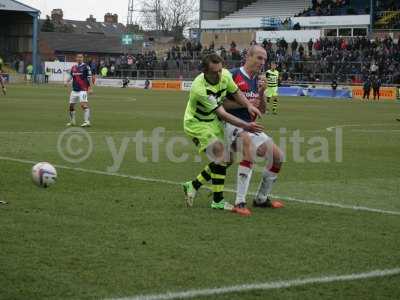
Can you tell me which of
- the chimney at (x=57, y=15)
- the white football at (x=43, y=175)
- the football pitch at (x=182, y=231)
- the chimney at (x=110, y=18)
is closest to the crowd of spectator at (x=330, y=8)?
the football pitch at (x=182, y=231)

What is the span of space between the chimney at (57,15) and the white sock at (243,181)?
5466 inches

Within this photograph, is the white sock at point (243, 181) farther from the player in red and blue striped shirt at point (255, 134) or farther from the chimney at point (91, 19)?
the chimney at point (91, 19)

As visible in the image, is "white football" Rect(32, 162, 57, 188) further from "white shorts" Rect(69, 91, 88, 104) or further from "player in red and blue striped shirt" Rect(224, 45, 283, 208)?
"white shorts" Rect(69, 91, 88, 104)

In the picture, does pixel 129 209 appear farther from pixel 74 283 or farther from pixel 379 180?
pixel 379 180

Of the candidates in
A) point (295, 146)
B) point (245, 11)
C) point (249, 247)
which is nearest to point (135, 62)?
point (245, 11)

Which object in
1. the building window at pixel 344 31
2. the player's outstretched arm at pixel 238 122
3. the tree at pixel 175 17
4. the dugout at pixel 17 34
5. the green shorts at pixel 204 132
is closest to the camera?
the player's outstretched arm at pixel 238 122

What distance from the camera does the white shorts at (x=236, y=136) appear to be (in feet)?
31.0

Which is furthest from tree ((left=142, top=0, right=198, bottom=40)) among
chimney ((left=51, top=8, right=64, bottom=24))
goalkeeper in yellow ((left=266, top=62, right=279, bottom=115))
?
goalkeeper in yellow ((left=266, top=62, right=279, bottom=115))

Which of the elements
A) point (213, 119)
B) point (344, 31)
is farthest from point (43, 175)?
point (344, 31)

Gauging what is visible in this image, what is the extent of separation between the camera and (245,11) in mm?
76750

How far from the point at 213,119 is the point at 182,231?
7.06 feet

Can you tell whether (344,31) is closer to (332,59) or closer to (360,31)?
(360,31)

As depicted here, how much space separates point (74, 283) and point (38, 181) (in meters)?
4.29

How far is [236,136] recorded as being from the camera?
9.56 metres
